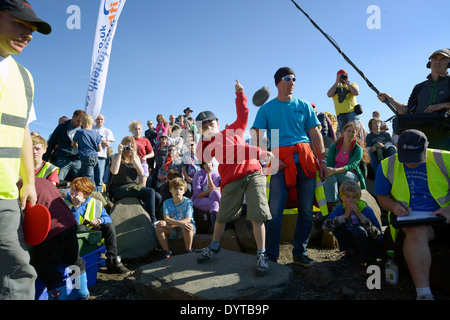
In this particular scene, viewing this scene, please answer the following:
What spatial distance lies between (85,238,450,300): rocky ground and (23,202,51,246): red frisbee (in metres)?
1.39

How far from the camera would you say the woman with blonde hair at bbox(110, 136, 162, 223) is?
4.99m

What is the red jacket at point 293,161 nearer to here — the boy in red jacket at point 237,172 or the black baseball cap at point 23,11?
the boy in red jacket at point 237,172

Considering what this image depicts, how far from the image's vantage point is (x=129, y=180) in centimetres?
522

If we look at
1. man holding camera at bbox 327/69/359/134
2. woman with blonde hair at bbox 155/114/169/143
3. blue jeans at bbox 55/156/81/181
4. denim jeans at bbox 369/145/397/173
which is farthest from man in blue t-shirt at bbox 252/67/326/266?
woman with blonde hair at bbox 155/114/169/143

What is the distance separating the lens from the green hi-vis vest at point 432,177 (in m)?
2.76

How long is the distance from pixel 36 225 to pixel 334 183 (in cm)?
407

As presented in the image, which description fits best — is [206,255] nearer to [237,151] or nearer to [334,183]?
[237,151]

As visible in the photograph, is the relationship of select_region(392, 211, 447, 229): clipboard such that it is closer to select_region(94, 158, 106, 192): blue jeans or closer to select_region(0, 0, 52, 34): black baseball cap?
select_region(0, 0, 52, 34): black baseball cap

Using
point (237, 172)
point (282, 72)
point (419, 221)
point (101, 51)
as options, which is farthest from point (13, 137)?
point (101, 51)

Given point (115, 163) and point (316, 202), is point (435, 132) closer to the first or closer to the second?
point (316, 202)

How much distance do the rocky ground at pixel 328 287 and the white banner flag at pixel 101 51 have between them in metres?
4.89

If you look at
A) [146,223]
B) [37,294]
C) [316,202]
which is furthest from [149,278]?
[316,202]

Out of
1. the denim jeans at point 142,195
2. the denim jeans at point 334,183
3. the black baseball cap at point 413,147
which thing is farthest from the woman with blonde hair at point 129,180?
the black baseball cap at point 413,147
